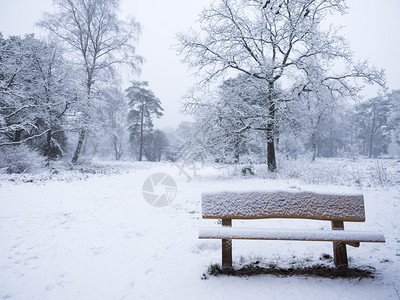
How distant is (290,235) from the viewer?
2.14 m

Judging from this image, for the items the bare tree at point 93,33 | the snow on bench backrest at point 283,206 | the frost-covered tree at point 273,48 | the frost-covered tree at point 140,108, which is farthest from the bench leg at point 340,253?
the frost-covered tree at point 140,108

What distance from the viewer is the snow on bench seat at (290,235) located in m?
2.12

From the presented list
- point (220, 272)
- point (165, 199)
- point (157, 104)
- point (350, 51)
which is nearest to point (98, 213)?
point (165, 199)

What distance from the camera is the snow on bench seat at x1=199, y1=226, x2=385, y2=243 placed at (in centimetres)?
212

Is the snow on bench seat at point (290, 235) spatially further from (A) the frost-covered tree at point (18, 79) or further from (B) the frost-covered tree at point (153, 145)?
(B) the frost-covered tree at point (153, 145)

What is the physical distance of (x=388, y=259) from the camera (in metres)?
2.60

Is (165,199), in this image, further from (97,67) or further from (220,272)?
(97,67)

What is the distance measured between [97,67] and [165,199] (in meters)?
13.6

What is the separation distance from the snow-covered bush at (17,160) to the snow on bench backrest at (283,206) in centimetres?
1092

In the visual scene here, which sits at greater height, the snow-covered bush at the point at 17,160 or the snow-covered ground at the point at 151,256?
the snow-covered bush at the point at 17,160

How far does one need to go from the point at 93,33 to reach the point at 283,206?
17.9m

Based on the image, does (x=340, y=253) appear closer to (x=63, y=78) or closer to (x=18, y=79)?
(x=63, y=78)

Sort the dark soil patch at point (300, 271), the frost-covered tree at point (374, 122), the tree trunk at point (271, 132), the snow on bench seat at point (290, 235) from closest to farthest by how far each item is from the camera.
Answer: the snow on bench seat at point (290, 235), the dark soil patch at point (300, 271), the tree trunk at point (271, 132), the frost-covered tree at point (374, 122)

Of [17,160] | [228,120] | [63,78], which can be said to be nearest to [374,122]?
[228,120]
